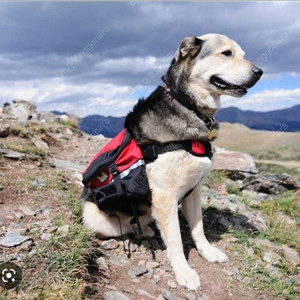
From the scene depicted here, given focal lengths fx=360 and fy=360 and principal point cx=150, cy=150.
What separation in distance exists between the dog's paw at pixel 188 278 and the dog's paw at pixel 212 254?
535 mm

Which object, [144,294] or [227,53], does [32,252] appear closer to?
[144,294]

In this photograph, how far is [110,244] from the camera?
15.9 feet

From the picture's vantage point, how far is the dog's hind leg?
4832 mm

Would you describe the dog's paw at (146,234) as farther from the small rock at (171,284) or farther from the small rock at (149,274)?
the small rock at (171,284)

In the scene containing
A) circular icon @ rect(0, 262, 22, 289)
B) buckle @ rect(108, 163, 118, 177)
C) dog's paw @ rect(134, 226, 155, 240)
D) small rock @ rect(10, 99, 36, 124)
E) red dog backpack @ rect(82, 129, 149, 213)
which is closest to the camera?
circular icon @ rect(0, 262, 22, 289)

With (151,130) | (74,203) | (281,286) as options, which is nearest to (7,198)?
(74,203)

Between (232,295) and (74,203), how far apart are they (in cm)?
257

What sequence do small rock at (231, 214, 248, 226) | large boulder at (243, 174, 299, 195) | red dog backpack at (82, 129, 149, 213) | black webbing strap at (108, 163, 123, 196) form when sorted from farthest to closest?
large boulder at (243, 174, 299, 195)
small rock at (231, 214, 248, 226)
black webbing strap at (108, 163, 123, 196)
red dog backpack at (82, 129, 149, 213)

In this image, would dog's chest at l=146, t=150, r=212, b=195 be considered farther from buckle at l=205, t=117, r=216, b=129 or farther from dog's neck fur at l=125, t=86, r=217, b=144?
buckle at l=205, t=117, r=216, b=129

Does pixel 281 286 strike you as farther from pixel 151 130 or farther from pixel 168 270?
pixel 151 130

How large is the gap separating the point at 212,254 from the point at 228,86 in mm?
2224

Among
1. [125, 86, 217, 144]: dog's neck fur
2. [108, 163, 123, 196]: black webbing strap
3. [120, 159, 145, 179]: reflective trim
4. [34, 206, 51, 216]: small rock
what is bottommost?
[34, 206, 51, 216]: small rock

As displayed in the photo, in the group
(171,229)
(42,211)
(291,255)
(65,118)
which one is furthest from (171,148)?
(65,118)

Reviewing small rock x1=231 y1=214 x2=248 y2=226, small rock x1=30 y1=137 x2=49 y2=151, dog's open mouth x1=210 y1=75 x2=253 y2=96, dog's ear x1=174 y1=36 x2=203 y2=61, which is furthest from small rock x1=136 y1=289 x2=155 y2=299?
small rock x1=30 y1=137 x2=49 y2=151
